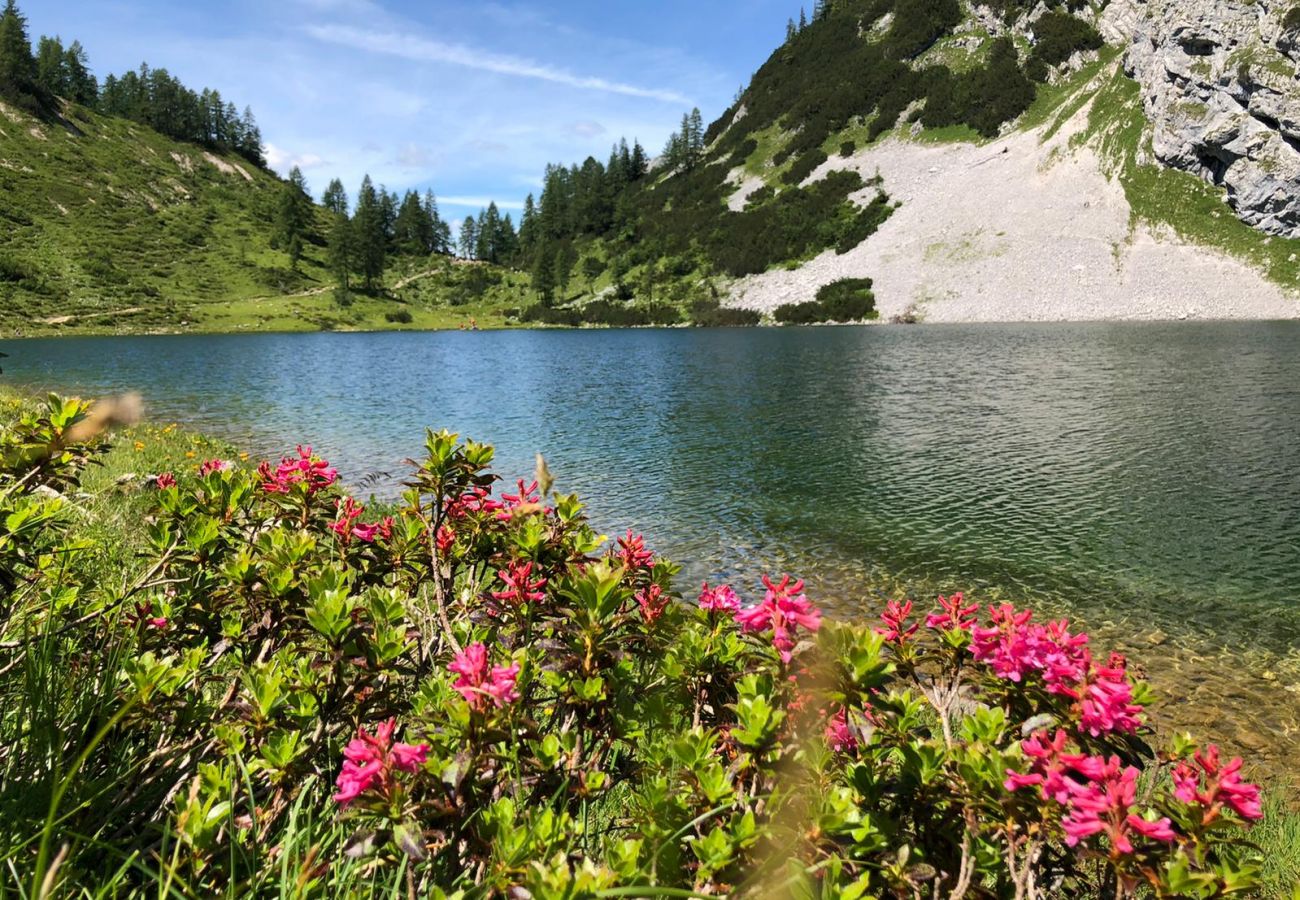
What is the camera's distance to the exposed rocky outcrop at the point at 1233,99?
242ft

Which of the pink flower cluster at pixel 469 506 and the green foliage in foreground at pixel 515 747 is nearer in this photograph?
the green foliage in foreground at pixel 515 747

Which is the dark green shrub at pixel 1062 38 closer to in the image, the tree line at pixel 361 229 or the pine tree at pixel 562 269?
the pine tree at pixel 562 269

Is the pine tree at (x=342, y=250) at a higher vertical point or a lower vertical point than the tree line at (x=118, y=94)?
lower

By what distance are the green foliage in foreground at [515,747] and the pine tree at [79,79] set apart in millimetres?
216548

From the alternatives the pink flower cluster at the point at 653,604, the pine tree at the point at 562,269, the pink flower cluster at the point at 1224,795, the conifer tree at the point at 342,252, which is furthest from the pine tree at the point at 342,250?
the pink flower cluster at the point at 1224,795

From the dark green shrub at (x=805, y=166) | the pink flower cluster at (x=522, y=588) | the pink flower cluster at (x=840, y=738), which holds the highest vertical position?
the dark green shrub at (x=805, y=166)

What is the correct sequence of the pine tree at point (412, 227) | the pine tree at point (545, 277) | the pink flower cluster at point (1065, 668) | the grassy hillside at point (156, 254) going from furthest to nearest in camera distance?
the pine tree at point (412, 227) → the pine tree at point (545, 277) → the grassy hillside at point (156, 254) → the pink flower cluster at point (1065, 668)

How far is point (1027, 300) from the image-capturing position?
80.7 meters

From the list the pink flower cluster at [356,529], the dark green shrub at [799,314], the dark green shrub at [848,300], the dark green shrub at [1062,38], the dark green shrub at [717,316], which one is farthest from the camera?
the dark green shrub at [1062,38]

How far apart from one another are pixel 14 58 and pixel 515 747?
203708 mm

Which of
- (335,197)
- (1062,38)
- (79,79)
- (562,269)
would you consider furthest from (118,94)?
(1062,38)

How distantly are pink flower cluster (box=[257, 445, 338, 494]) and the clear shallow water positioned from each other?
9.07 meters

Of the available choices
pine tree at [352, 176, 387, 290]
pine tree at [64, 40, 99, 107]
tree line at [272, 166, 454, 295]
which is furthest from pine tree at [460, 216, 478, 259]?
pine tree at [64, 40, 99, 107]

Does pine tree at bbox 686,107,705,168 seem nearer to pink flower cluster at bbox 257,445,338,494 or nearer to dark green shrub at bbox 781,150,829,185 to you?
dark green shrub at bbox 781,150,829,185
